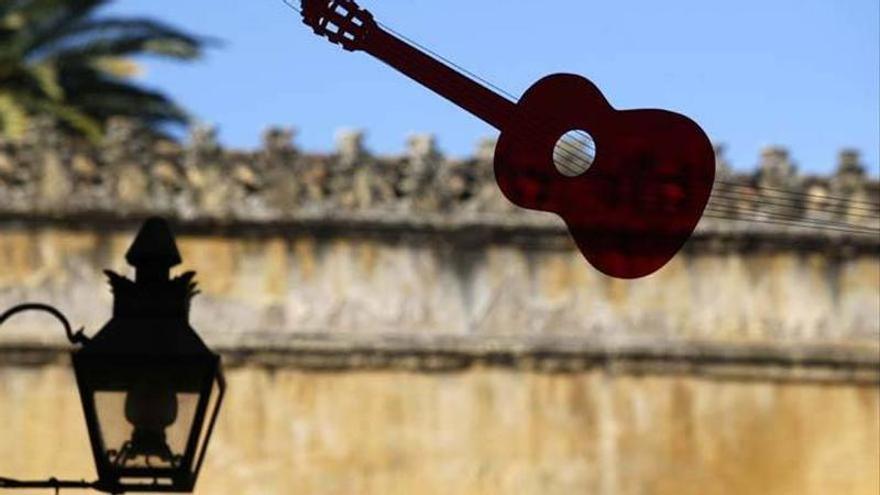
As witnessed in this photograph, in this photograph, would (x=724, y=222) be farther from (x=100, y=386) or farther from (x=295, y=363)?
(x=100, y=386)

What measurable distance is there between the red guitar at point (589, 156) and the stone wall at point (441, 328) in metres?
13.7

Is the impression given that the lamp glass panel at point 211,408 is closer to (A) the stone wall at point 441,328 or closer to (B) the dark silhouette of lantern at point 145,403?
(B) the dark silhouette of lantern at point 145,403

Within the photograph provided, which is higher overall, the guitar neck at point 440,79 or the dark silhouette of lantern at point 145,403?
the guitar neck at point 440,79

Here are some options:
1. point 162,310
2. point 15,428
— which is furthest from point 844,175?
point 162,310

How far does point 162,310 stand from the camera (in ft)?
22.8

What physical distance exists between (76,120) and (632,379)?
728cm

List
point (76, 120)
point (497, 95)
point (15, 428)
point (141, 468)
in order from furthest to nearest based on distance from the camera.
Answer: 1. point (76, 120)
2. point (15, 428)
3. point (141, 468)
4. point (497, 95)

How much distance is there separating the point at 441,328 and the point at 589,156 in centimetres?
1407

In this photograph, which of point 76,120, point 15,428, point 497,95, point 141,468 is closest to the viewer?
point 497,95

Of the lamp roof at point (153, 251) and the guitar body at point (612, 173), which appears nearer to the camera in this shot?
the guitar body at point (612, 173)

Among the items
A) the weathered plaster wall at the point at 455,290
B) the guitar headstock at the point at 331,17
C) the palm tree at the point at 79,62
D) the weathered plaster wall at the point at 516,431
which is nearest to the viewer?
the guitar headstock at the point at 331,17

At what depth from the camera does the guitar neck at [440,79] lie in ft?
18.7

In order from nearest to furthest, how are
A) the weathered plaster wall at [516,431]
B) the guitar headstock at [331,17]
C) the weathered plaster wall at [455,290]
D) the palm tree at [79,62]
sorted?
the guitar headstock at [331,17]
the weathered plaster wall at [516,431]
the weathered plaster wall at [455,290]
the palm tree at [79,62]

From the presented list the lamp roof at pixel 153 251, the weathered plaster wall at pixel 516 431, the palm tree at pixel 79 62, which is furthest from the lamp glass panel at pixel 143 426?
the palm tree at pixel 79 62
